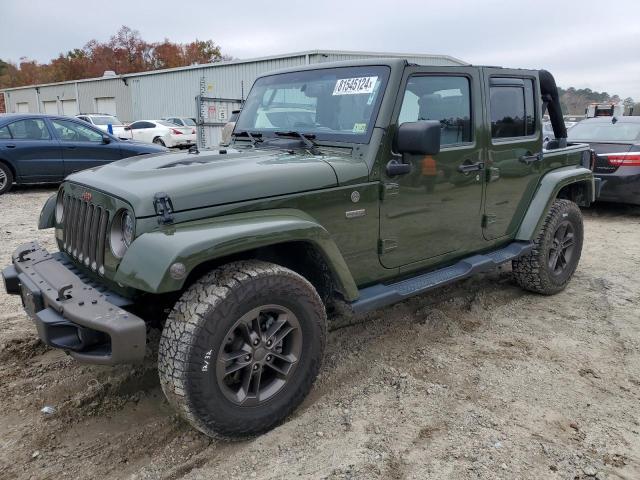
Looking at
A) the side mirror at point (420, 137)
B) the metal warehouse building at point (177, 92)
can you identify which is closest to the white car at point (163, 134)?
the metal warehouse building at point (177, 92)

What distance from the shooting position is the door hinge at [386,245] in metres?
3.32

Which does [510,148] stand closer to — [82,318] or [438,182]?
[438,182]

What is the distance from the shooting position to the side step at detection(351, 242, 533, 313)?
3195mm

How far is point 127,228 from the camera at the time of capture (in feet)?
8.46

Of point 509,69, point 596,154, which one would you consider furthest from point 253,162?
point 596,154

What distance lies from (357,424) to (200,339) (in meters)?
1.03

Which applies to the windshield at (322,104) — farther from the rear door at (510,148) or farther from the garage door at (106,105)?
the garage door at (106,105)

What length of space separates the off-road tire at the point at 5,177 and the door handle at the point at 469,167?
8.72 metres

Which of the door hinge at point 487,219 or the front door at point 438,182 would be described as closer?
the front door at point 438,182

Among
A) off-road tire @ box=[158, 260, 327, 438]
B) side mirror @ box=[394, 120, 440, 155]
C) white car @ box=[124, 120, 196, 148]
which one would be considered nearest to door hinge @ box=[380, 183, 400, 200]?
side mirror @ box=[394, 120, 440, 155]

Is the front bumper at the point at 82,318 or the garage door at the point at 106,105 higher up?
the garage door at the point at 106,105

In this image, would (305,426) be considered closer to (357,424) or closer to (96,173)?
(357,424)

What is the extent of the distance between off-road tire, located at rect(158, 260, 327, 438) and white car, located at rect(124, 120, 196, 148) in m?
19.4

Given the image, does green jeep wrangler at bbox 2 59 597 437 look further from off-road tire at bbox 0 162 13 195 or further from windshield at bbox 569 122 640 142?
off-road tire at bbox 0 162 13 195
